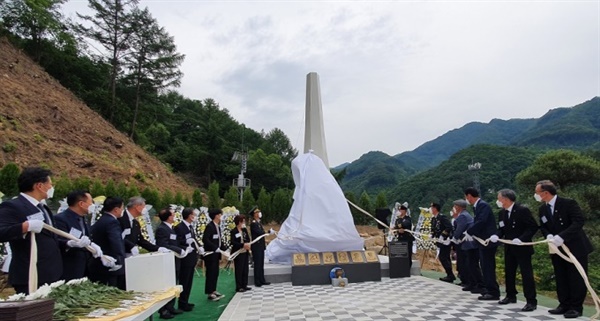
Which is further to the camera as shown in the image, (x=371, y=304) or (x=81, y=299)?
(x=371, y=304)

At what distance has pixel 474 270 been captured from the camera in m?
6.27

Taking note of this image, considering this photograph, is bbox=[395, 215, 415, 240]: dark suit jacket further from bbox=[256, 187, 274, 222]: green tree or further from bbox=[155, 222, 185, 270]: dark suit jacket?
bbox=[256, 187, 274, 222]: green tree

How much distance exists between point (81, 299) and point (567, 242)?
475 cm

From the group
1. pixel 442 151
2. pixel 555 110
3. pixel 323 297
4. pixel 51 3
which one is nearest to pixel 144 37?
pixel 51 3

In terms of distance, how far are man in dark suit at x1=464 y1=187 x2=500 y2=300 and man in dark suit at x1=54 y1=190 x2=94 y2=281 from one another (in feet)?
16.6

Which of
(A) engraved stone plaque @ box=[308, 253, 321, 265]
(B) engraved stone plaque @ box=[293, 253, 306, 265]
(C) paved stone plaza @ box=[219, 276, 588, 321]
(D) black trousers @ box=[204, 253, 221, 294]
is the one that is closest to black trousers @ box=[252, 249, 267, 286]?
(C) paved stone plaza @ box=[219, 276, 588, 321]

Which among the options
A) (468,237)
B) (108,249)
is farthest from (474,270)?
(108,249)

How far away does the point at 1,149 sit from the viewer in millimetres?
15547

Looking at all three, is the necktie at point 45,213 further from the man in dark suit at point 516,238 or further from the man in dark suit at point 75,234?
the man in dark suit at point 516,238

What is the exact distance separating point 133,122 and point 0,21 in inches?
330

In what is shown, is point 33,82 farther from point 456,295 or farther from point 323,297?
point 456,295

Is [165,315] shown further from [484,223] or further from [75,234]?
A: [484,223]

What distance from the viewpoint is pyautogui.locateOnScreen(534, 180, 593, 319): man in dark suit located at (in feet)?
14.1

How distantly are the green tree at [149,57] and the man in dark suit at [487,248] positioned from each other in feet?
75.4
